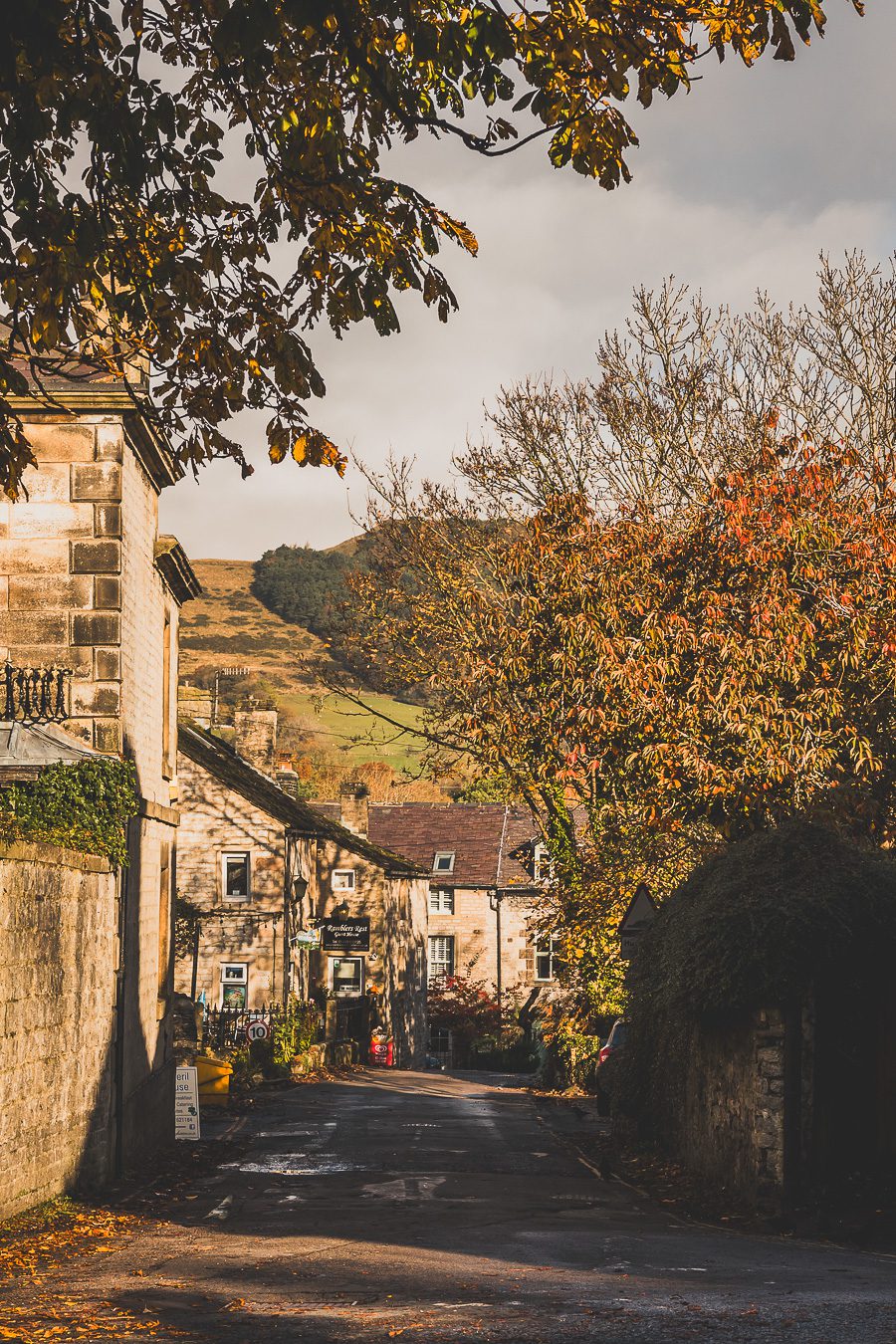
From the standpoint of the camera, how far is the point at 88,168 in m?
9.43

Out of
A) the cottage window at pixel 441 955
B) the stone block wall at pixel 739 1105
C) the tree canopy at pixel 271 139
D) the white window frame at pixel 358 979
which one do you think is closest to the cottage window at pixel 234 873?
the white window frame at pixel 358 979

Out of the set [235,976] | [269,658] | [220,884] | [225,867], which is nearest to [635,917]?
[235,976]

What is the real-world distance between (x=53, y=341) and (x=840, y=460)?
1251cm

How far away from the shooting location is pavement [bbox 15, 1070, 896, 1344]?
7926 mm

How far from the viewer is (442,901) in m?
62.0

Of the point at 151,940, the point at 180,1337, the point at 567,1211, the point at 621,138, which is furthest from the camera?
the point at 151,940

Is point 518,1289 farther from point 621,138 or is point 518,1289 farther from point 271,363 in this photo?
point 621,138

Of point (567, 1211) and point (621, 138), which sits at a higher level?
point (621, 138)

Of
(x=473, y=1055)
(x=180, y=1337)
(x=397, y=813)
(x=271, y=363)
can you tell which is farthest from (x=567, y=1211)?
(x=397, y=813)

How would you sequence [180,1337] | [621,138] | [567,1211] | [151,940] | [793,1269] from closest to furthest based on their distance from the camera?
1. [180,1337]
2. [621,138]
3. [793,1269]
4. [567,1211]
5. [151,940]

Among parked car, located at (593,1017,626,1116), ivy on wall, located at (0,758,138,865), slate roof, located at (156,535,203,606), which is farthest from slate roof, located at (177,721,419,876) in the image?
ivy on wall, located at (0,758,138,865)

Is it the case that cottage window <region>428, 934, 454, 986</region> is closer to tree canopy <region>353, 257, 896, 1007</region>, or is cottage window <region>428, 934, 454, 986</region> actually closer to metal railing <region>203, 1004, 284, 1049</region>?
metal railing <region>203, 1004, 284, 1049</region>

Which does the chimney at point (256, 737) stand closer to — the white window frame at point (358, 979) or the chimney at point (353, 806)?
the chimney at point (353, 806)

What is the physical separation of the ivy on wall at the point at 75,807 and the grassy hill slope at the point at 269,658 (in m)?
72.7
